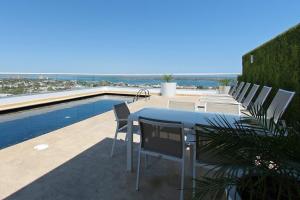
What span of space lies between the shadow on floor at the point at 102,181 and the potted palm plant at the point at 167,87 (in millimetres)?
8193

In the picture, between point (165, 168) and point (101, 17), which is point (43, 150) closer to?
point (165, 168)

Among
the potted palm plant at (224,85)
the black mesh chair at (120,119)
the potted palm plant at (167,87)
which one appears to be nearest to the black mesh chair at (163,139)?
the black mesh chair at (120,119)

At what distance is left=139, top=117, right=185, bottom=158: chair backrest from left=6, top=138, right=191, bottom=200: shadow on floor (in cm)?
42

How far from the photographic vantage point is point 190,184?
2.34m

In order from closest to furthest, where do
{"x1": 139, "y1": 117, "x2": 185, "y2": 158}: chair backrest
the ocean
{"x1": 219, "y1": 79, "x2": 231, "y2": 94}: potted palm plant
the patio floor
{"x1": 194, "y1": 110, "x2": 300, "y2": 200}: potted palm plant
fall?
{"x1": 194, "y1": 110, "x2": 300, "y2": 200}: potted palm plant
{"x1": 139, "y1": 117, "x2": 185, "y2": 158}: chair backrest
the patio floor
{"x1": 219, "y1": 79, "x2": 231, "y2": 94}: potted palm plant
the ocean

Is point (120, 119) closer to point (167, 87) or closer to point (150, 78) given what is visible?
point (167, 87)

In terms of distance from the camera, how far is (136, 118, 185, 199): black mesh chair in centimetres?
200

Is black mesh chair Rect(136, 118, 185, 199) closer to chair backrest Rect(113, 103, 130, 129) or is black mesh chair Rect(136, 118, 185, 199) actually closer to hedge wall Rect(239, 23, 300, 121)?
chair backrest Rect(113, 103, 130, 129)

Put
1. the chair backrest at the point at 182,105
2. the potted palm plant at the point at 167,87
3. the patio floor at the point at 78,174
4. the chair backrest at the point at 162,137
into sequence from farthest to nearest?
the potted palm plant at the point at 167,87, the chair backrest at the point at 182,105, the patio floor at the point at 78,174, the chair backrest at the point at 162,137

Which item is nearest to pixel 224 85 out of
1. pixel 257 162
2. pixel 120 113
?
pixel 120 113

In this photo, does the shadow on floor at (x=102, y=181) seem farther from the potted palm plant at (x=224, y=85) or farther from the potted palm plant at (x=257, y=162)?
the potted palm plant at (x=224, y=85)

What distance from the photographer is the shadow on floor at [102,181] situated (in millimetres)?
2100

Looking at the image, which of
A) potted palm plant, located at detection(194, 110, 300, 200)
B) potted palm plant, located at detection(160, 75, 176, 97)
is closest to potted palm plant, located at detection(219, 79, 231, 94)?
potted palm plant, located at detection(160, 75, 176, 97)

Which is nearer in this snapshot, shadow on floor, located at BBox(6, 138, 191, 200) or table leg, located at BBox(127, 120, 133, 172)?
shadow on floor, located at BBox(6, 138, 191, 200)
